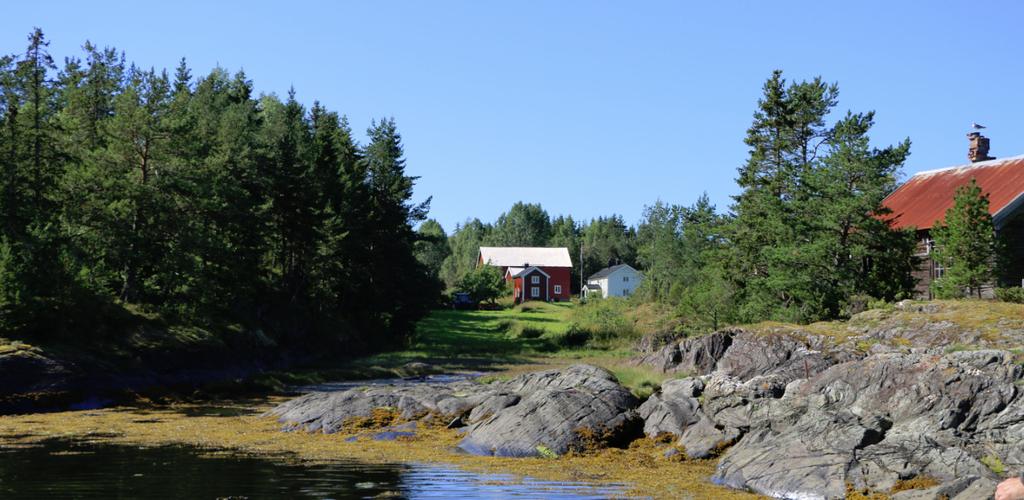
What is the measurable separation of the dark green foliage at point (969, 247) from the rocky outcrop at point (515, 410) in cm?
1890

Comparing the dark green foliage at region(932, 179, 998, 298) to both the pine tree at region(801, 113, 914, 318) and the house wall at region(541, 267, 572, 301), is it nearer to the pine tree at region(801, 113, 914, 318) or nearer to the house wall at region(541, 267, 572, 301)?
the pine tree at region(801, 113, 914, 318)

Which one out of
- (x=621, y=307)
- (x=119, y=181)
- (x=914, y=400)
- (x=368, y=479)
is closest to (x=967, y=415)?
(x=914, y=400)

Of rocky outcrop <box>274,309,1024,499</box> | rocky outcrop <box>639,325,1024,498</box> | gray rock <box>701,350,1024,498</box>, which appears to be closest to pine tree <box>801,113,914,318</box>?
rocky outcrop <box>274,309,1024,499</box>

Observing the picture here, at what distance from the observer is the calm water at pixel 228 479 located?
2023 cm

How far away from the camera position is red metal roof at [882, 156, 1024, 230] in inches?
1789

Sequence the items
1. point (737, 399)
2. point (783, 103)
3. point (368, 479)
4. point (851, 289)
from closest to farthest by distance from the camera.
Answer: point (368, 479) < point (737, 399) < point (851, 289) < point (783, 103)

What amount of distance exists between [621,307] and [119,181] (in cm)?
4546

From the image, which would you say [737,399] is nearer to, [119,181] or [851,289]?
[851,289]

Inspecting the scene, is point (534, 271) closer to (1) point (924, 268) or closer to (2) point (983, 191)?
(1) point (924, 268)

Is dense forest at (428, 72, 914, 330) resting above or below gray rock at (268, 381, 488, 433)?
above

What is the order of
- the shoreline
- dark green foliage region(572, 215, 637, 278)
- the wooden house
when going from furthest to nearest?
dark green foliage region(572, 215, 637, 278) → the wooden house → the shoreline

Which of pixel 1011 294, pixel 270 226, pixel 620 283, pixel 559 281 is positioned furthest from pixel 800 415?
pixel 620 283

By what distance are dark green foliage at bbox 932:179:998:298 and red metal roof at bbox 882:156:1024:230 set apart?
9.47 ft

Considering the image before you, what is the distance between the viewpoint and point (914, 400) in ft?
76.1
